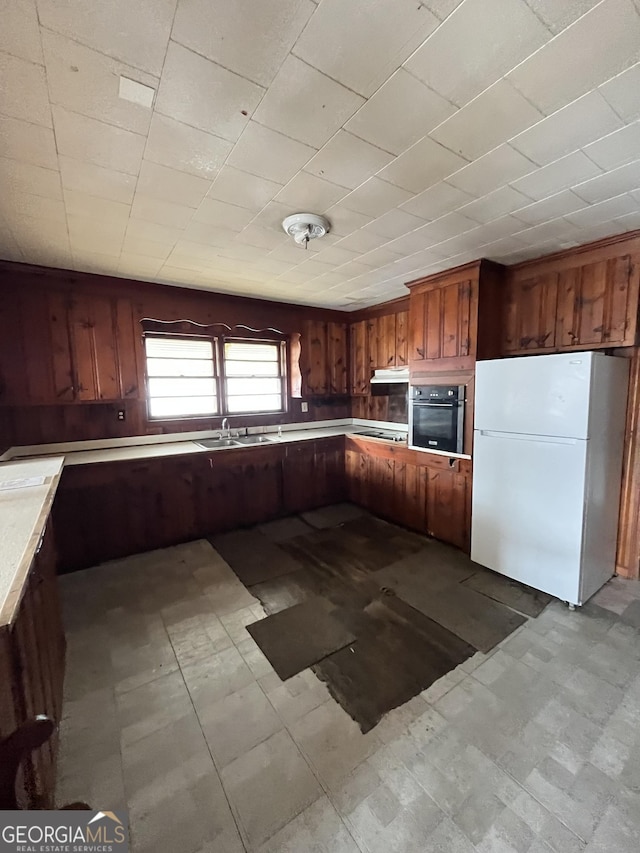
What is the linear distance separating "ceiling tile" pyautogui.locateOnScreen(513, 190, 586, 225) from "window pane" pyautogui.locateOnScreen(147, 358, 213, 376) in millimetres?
3194

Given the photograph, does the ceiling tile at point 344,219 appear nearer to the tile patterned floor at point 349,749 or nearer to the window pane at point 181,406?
the window pane at point 181,406

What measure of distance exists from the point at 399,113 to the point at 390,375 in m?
3.17

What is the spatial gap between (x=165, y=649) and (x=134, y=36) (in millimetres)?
2710

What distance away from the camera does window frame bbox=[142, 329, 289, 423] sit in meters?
3.69

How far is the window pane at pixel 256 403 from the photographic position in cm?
427

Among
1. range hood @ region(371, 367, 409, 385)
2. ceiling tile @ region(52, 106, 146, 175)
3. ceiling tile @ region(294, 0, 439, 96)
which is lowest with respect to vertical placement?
range hood @ region(371, 367, 409, 385)

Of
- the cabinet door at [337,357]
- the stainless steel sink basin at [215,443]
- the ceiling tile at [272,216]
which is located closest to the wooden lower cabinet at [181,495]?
the stainless steel sink basin at [215,443]

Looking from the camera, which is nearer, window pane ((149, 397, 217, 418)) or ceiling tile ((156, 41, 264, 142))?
ceiling tile ((156, 41, 264, 142))

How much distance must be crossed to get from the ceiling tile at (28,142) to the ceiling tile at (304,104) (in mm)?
886

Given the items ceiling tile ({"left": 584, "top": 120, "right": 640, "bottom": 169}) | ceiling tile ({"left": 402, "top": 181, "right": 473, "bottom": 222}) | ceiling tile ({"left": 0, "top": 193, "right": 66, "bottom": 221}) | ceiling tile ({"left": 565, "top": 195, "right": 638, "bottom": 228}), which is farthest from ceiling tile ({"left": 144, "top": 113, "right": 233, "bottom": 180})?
ceiling tile ({"left": 565, "top": 195, "right": 638, "bottom": 228})

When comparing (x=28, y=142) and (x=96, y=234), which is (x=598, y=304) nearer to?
(x=28, y=142)

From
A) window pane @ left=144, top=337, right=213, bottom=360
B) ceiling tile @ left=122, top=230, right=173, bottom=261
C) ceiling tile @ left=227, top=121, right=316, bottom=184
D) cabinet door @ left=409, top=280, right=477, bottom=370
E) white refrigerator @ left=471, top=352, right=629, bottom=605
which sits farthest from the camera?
window pane @ left=144, top=337, right=213, bottom=360

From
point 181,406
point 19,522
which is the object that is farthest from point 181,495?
point 19,522

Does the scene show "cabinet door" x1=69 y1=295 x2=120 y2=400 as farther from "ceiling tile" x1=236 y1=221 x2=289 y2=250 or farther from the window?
"ceiling tile" x1=236 y1=221 x2=289 y2=250
